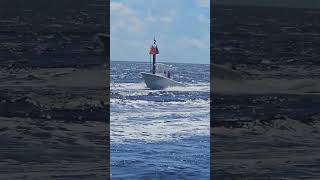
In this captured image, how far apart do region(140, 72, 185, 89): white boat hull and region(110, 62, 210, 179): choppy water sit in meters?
0.53

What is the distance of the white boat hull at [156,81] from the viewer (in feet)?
16.7

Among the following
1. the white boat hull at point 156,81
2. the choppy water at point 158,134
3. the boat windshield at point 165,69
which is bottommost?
the choppy water at point 158,134

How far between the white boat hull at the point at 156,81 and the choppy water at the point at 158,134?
0.53 metres

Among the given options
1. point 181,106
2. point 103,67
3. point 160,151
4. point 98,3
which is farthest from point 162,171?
point 98,3

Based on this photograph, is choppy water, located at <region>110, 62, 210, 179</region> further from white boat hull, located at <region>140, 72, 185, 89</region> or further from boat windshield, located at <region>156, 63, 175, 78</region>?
white boat hull, located at <region>140, 72, 185, 89</region>

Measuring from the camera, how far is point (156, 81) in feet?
17.1

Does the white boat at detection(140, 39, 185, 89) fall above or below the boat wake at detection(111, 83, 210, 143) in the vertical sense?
above

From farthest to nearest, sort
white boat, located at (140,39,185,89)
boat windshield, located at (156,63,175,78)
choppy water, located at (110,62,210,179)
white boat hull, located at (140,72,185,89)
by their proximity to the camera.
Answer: white boat hull, located at (140,72,185,89)
white boat, located at (140,39,185,89)
boat windshield, located at (156,63,175,78)
choppy water, located at (110,62,210,179)

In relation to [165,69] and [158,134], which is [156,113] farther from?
[165,69]

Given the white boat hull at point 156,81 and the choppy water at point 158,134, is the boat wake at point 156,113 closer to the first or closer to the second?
the choppy water at point 158,134

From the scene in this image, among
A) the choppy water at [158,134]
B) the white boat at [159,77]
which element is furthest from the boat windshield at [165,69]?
the choppy water at [158,134]

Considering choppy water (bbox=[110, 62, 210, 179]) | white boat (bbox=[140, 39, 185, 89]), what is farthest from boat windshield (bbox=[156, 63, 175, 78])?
choppy water (bbox=[110, 62, 210, 179])

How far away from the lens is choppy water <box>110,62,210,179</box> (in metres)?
3.64

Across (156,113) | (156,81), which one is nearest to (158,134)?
(156,113)
